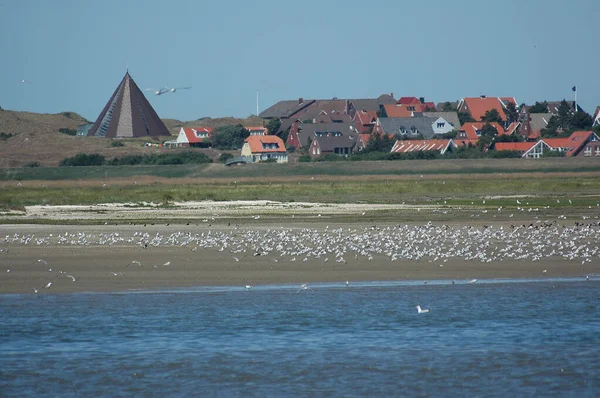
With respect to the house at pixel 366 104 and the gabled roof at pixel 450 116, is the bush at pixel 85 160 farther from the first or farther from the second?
the house at pixel 366 104

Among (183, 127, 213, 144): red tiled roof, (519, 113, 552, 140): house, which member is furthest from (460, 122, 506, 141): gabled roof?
(183, 127, 213, 144): red tiled roof

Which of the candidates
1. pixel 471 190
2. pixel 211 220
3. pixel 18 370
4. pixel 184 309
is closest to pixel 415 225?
pixel 211 220

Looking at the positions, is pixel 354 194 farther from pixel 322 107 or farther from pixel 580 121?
pixel 322 107

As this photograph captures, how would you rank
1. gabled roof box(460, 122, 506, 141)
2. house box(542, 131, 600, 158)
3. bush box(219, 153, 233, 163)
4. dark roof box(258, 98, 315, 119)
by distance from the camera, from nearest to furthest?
house box(542, 131, 600, 158), bush box(219, 153, 233, 163), gabled roof box(460, 122, 506, 141), dark roof box(258, 98, 315, 119)

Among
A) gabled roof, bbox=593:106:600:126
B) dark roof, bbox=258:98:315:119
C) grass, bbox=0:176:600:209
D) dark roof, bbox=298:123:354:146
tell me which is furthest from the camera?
dark roof, bbox=258:98:315:119

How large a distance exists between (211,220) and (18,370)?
65.3 ft

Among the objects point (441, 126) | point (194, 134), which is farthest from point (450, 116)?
point (194, 134)

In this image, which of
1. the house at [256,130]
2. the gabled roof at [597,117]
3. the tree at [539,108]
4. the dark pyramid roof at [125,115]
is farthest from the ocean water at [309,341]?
the tree at [539,108]

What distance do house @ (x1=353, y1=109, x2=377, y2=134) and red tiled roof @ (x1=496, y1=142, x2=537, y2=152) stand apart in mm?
24987

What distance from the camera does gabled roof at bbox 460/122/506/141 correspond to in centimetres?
10450

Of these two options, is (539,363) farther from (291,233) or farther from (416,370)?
(291,233)

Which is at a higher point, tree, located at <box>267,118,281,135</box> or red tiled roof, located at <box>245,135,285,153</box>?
tree, located at <box>267,118,281,135</box>

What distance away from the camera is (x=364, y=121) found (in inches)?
4550

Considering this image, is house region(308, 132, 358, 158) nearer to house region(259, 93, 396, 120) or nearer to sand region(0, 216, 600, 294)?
house region(259, 93, 396, 120)
